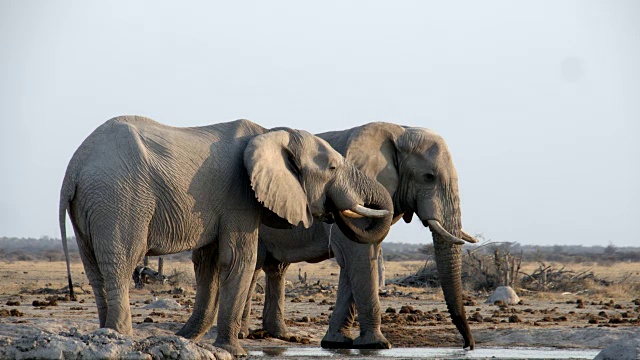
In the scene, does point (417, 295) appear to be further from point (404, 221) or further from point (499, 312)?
point (404, 221)

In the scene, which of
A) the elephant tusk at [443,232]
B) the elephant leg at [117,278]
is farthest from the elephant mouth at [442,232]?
the elephant leg at [117,278]

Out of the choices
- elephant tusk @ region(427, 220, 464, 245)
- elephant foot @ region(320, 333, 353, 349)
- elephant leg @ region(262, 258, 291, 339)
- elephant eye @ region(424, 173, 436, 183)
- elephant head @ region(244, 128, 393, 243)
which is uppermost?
elephant eye @ region(424, 173, 436, 183)

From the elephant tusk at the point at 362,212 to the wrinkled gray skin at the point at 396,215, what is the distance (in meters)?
1.46

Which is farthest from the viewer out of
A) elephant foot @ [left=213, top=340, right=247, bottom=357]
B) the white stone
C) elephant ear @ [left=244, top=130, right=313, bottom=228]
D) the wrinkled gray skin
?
the white stone

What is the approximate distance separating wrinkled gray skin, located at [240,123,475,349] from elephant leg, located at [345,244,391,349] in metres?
0.01

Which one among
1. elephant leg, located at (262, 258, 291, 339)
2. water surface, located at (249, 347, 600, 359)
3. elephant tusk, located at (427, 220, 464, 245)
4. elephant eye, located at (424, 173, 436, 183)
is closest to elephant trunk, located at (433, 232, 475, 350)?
elephant tusk, located at (427, 220, 464, 245)

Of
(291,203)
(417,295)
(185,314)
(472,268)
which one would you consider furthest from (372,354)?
(472,268)

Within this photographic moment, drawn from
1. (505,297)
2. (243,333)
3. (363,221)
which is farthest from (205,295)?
(505,297)

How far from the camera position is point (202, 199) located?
38.5 feet

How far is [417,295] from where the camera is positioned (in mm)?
25844

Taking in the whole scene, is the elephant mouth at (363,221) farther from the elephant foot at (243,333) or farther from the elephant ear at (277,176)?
the elephant foot at (243,333)

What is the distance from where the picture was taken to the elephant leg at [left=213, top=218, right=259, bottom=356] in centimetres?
1192

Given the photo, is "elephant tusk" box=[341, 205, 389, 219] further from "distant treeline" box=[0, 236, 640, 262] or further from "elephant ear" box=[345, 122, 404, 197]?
"distant treeline" box=[0, 236, 640, 262]

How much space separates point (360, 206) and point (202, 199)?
1.83m
